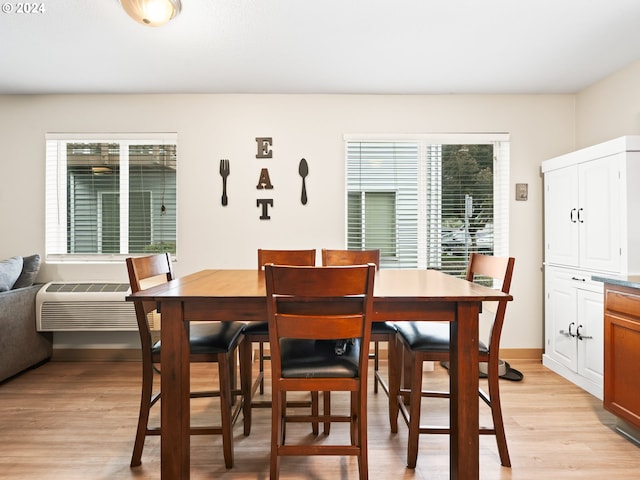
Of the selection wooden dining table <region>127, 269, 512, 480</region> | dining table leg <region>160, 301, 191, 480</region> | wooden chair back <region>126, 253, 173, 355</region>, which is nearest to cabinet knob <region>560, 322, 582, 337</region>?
wooden dining table <region>127, 269, 512, 480</region>

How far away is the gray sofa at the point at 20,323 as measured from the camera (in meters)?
2.89

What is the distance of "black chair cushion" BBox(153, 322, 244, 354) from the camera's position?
182 centimetres

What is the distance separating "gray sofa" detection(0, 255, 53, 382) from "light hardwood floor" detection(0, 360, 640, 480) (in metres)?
0.23

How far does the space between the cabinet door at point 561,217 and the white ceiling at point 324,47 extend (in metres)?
0.85

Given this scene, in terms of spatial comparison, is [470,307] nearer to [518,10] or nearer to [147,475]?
[147,475]

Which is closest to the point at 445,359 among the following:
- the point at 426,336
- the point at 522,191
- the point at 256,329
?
the point at 426,336

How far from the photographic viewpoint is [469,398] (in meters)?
1.53

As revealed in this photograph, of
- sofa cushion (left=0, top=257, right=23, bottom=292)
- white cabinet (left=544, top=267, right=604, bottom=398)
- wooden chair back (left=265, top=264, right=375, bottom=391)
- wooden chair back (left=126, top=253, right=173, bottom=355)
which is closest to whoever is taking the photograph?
wooden chair back (left=265, top=264, right=375, bottom=391)

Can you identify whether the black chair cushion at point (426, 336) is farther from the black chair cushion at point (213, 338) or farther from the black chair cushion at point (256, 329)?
the black chair cushion at point (213, 338)

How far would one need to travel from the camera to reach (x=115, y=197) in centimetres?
359

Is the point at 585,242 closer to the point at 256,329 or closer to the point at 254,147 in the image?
the point at 256,329

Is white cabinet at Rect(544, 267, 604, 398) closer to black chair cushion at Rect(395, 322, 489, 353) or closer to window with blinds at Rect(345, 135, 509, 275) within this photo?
window with blinds at Rect(345, 135, 509, 275)

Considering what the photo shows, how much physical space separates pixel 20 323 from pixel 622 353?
4190 mm

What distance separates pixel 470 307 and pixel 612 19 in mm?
2145
